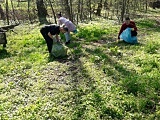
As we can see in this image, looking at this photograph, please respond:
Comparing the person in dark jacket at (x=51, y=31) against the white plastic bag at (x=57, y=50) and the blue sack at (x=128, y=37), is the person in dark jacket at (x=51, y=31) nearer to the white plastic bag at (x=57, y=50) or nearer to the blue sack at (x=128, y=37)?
the white plastic bag at (x=57, y=50)

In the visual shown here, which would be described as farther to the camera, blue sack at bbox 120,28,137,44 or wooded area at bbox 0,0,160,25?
wooded area at bbox 0,0,160,25

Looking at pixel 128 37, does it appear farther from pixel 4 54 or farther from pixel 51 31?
pixel 4 54

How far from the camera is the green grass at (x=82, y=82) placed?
22.2 feet

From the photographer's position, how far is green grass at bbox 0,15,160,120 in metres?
6.77

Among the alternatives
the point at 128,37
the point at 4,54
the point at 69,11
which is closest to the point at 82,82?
the point at 128,37

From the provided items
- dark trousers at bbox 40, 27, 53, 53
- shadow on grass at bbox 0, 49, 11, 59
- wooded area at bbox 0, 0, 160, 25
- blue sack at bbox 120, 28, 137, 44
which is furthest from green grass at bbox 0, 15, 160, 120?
wooded area at bbox 0, 0, 160, 25

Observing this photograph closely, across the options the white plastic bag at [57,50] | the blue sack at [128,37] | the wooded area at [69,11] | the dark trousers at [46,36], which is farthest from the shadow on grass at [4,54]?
the wooded area at [69,11]

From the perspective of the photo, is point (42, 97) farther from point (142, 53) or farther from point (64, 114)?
point (142, 53)

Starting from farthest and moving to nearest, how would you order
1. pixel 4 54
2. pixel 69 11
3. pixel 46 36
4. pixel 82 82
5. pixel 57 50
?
pixel 69 11 → pixel 4 54 → pixel 46 36 → pixel 57 50 → pixel 82 82

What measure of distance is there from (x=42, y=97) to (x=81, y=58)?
10.8ft

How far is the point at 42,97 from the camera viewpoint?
7.62 metres

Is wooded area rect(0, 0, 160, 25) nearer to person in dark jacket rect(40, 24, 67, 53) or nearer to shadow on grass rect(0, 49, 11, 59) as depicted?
shadow on grass rect(0, 49, 11, 59)

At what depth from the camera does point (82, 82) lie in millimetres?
8367

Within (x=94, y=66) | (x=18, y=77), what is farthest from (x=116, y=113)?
(x=18, y=77)
